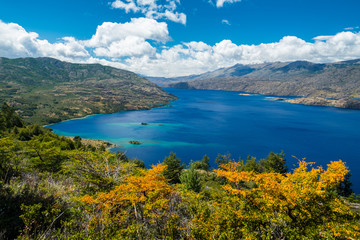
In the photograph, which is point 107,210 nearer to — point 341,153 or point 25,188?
point 25,188

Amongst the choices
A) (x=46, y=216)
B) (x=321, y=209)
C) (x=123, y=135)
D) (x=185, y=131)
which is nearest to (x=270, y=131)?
(x=185, y=131)

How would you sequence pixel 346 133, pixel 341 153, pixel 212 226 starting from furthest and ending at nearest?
pixel 346 133 → pixel 341 153 → pixel 212 226

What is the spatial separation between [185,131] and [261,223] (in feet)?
507

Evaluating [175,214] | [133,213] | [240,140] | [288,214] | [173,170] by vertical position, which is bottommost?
[240,140]

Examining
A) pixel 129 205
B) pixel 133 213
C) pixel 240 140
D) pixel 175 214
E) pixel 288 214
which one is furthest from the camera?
pixel 240 140

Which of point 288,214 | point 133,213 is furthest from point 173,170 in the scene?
point 288,214

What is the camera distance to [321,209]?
16.4 metres

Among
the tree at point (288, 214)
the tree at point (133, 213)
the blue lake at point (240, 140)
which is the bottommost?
the blue lake at point (240, 140)

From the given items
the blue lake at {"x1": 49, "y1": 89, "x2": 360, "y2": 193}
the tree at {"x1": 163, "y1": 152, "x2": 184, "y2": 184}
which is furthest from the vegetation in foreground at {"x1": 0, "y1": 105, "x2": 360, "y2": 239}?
the blue lake at {"x1": 49, "y1": 89, "x2": 360, "y2": 193}

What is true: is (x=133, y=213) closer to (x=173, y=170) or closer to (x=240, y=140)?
(x=173, y=170)

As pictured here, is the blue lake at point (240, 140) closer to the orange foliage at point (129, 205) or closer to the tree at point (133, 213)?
the orange foliage at point (129, 205)

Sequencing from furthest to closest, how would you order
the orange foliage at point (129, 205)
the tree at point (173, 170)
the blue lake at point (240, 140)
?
the blue lake at point (240, 140), the tree at point (173, 170), the orange foliage at point (129, 205)

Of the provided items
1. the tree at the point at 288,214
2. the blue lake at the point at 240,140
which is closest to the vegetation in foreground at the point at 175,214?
the tree at the point at 288,214

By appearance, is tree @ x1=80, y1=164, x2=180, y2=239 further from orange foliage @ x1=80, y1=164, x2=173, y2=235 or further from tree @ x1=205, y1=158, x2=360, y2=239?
tree @ x1=205, y1=158, x2=360, y2=239
